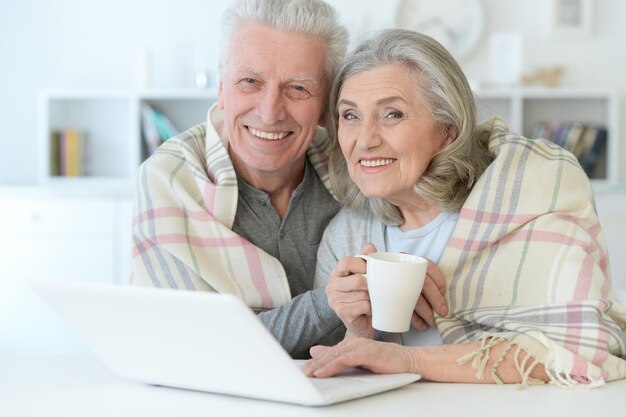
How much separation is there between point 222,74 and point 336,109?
28 centimetres

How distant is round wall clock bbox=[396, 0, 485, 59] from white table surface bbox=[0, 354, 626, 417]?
327 centimetres

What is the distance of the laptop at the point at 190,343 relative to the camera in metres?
0.98

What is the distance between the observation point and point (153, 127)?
168 inches

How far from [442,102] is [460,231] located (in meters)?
0.28

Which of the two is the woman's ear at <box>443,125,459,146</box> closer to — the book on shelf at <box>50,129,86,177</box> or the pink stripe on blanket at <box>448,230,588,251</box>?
the pink stripe on blanket at <box>448,230,588,251</box>

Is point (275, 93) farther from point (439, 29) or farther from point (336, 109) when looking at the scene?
point (439, 29)

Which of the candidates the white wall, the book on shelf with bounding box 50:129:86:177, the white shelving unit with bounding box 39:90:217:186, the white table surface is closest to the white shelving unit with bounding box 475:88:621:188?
the white wall

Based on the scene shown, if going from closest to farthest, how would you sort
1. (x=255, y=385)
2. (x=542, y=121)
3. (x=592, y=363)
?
(x=255, y=385) < (x=592, y=363) < (x=542, y=121)

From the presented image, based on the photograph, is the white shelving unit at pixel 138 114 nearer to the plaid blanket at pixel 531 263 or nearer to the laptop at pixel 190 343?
the plaid blanket at pixel 531 263

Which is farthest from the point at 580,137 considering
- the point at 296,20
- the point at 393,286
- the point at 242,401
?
the point at 242,401

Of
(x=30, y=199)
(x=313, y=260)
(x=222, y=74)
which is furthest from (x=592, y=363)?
(x=30, y=199)

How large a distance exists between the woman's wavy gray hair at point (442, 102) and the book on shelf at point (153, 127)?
270 cm

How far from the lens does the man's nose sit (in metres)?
1.77

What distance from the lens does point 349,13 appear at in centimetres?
436
